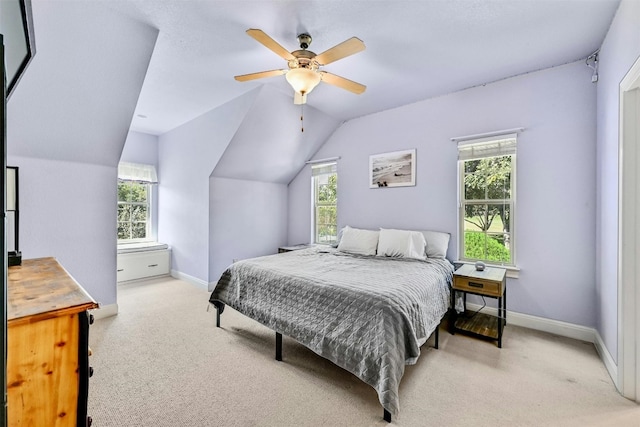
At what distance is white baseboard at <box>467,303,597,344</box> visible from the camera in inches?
104

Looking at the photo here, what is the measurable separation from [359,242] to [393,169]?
113 cm

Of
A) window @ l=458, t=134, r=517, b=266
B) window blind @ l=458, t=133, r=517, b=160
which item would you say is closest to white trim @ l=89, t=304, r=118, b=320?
window @ l=458, t=134, r=517, b=266

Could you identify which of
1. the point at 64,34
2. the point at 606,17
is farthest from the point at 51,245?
the point at 606,17

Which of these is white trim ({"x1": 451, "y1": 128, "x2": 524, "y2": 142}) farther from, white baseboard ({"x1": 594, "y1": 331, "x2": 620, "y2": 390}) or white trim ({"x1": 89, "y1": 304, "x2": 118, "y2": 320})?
white trim ({"x1": 89, "y1": 304, "x2": 118, "y2": 320})

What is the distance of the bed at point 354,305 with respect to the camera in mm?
1730

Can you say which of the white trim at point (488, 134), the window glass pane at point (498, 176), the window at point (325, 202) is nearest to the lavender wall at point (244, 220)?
the window at point (325, 202)

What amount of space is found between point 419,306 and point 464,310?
1.40m

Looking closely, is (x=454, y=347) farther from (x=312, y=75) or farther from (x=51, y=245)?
(x=51, y=245)

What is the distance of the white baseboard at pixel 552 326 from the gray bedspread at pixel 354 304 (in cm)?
84

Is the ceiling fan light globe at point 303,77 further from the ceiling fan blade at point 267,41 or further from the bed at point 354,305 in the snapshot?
the bed at point 354,305

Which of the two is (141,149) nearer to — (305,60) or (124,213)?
(124,213)

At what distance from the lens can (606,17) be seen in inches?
82.1

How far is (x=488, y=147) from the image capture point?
125 inches

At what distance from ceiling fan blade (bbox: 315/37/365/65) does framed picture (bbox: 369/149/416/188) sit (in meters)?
2.03
